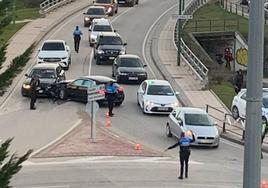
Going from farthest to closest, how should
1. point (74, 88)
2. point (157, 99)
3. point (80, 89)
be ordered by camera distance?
point (74, 88), point (80, 89), point (157, 99)

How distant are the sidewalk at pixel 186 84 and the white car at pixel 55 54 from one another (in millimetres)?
5453

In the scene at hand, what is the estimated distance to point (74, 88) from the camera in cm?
3631

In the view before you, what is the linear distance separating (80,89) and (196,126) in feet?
27.1

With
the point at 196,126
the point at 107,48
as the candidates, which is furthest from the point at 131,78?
the point at 196,126

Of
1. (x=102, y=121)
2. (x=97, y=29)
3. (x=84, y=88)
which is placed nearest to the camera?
(x=102, y=121)

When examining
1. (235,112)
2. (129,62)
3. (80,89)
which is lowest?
(235,112)

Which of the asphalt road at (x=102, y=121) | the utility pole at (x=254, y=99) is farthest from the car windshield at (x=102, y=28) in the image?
the utility pole at (x=254, y=99)

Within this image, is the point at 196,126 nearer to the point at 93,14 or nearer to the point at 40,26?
the point at 40,26

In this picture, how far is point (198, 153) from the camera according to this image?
28609mm

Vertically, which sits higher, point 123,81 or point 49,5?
point 49,5

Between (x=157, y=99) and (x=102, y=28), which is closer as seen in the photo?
(x=157, y=99)

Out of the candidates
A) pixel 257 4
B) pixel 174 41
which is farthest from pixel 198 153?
pixel 174 41

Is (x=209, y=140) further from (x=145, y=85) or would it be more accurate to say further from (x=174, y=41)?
(x=174, y=41)

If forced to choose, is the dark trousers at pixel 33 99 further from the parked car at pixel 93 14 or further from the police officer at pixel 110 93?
the parked car at pixel 93 14
